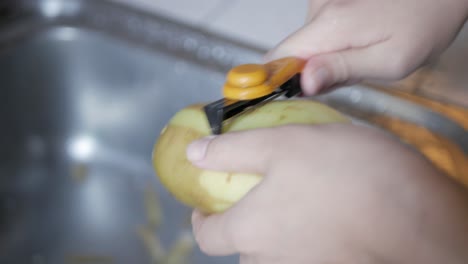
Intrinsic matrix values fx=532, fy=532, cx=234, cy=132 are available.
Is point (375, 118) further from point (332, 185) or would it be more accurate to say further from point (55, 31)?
point (55, 31)

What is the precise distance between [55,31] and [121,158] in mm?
250

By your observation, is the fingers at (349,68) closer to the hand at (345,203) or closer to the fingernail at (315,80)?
the fingernail at (315,80)

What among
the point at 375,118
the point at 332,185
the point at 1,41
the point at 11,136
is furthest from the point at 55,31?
the point at 332,185

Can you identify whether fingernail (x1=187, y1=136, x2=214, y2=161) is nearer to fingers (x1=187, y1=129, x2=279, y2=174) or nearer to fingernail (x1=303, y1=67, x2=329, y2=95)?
fingers (x1=187, y1=129, x2=279, y2=174)

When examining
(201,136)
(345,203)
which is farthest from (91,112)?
(345,203)

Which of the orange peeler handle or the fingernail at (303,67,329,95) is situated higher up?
the orange peeler handle

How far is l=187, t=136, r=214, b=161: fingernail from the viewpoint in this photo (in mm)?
460

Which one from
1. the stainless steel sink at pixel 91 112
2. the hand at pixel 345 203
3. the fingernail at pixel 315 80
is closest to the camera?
the hand at pixel 345 203

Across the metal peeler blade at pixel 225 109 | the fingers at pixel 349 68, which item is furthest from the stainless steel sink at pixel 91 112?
the metal peeler blade at pixel 225 109

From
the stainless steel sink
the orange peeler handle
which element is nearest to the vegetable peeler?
the orange peeler handle

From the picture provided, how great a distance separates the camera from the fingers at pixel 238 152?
435mm

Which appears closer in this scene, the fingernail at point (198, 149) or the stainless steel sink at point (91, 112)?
the fingernail at point (198, 149)

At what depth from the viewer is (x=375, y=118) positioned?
2.66 ft

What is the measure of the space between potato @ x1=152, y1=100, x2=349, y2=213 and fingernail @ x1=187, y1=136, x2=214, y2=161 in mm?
28
